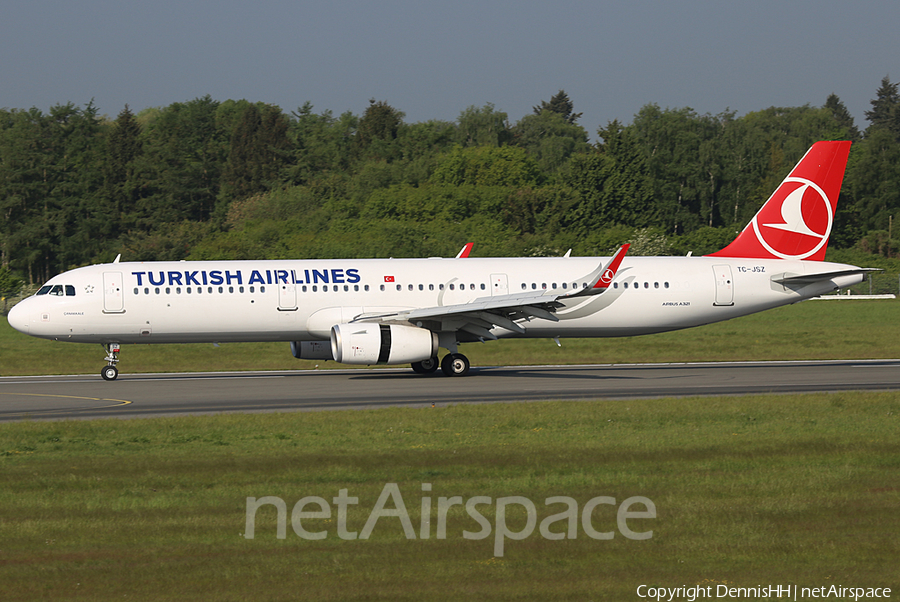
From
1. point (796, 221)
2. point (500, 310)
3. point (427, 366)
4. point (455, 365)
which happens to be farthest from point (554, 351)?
point (796, 221)

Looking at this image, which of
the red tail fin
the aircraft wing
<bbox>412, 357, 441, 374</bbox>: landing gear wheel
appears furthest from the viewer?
the red tail fin

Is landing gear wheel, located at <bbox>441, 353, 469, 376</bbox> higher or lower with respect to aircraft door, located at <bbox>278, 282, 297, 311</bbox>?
lower

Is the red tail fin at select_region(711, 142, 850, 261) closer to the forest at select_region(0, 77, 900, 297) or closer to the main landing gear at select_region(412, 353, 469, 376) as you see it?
the main landing gear at select_region(412, 353, 469, 376)

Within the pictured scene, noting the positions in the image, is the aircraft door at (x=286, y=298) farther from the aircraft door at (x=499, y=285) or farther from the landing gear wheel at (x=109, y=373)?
A: the aircraft door at (x=499, y=285)

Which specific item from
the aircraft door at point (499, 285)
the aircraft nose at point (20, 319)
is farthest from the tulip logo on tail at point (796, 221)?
the aircraft nose at point (20, 319)

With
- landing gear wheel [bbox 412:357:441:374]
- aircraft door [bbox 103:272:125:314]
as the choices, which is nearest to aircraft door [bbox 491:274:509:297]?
landing gear wheel [bbox 412:357:441:374]

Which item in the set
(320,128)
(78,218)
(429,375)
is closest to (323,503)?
(429,375)

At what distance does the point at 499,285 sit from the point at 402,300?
10.1ft

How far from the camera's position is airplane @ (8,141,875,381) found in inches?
1153

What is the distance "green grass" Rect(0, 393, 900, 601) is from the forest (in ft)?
164

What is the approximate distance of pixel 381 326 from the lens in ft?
93.0

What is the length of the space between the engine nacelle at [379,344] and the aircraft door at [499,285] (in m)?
3.36

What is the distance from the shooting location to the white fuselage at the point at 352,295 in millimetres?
29938

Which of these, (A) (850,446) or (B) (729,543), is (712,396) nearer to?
(A) (850,446)
